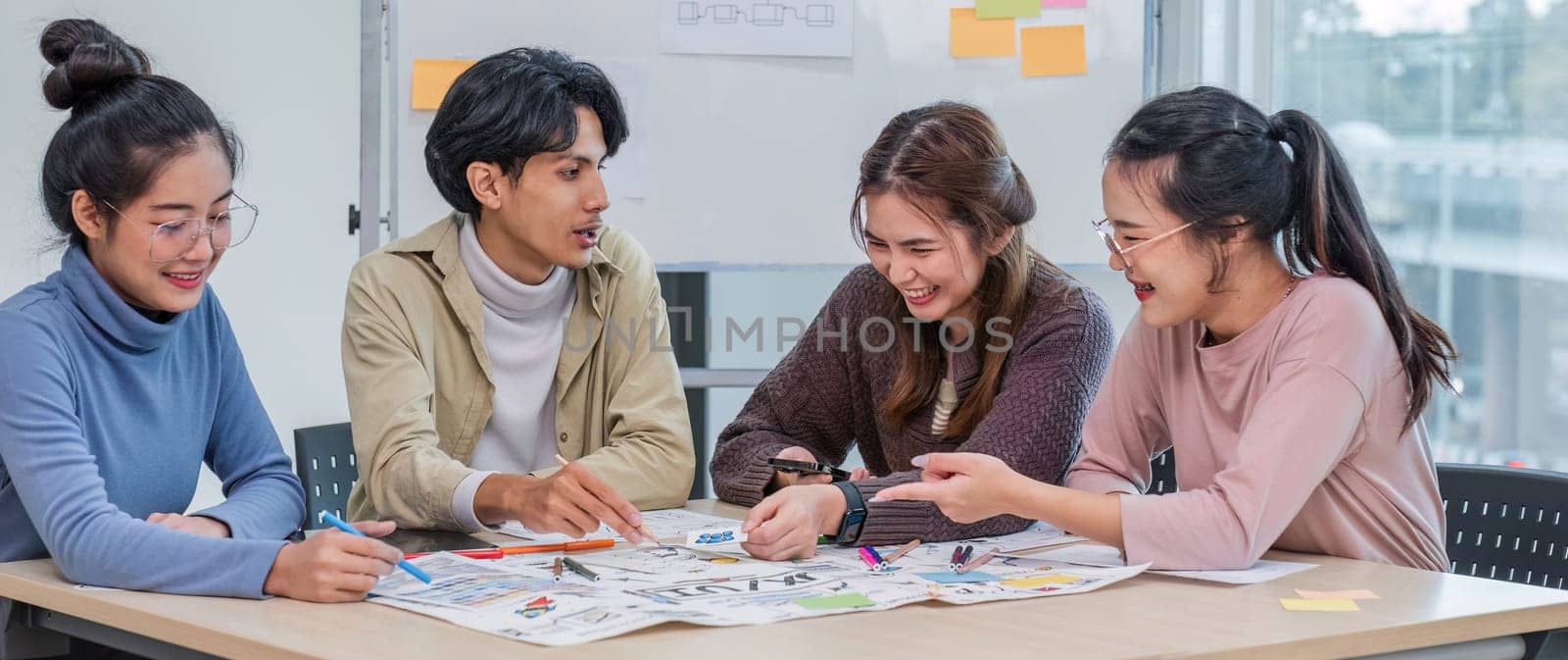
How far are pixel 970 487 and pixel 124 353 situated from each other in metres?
0.94

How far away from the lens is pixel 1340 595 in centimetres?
135

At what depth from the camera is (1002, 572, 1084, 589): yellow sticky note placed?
137cm

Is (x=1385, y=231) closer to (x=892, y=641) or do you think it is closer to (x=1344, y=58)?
(x=1344, y=58)

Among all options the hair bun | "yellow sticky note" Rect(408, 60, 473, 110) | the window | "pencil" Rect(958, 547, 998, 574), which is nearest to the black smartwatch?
"pencil" Rect(958, 547, 998, 574)

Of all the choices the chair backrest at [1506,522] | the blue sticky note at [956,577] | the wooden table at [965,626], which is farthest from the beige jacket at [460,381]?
the chair backrest at [1506,522]

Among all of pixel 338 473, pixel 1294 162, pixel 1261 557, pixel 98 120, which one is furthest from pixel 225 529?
pixel 1294 162

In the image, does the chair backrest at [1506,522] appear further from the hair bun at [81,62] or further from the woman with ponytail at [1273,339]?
the hair bun at [81,62]

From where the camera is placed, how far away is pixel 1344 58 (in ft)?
11.0

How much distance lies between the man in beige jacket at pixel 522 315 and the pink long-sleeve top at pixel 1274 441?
0.63m

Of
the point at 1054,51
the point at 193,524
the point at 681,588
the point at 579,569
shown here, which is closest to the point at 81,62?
the point at 193,524

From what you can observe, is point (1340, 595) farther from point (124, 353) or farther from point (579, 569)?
point (124, 353)

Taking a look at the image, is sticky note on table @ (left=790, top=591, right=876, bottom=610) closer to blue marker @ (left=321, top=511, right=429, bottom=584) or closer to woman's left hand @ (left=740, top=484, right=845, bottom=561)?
woman's left hand @ (left=740, top=484, right=845, bottom=561)

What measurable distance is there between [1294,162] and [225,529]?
1.26 metres

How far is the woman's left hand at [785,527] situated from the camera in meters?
1.49
